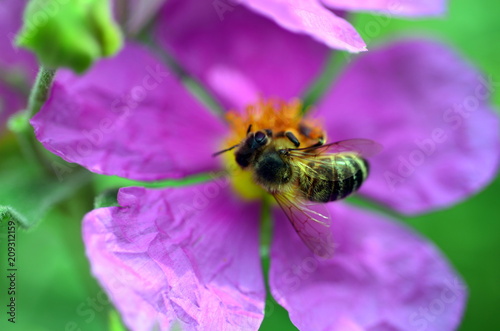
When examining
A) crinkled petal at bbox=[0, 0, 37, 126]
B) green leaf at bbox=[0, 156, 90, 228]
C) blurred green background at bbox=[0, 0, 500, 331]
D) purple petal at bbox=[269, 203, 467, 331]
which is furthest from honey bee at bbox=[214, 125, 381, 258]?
crinkled petal at bbox=[0, 0, 37, 126]

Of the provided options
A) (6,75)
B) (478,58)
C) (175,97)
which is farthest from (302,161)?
(478,58)

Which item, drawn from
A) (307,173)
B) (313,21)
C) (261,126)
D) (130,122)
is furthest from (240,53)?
(313,21)

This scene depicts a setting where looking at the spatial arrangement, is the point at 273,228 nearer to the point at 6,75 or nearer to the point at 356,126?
the point at 356,126

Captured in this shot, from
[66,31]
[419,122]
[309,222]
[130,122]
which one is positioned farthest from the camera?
[419,122]

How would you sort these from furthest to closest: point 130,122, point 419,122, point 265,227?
point 419,122 → point 265,227 → point 130,122

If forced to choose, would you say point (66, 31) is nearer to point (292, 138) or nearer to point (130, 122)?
point (130, 122)

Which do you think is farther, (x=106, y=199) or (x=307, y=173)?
(x=307, y=173)

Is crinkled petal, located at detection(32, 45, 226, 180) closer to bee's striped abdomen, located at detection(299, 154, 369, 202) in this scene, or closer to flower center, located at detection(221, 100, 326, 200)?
flower center, located at detection(221, 100, 326, 200)
